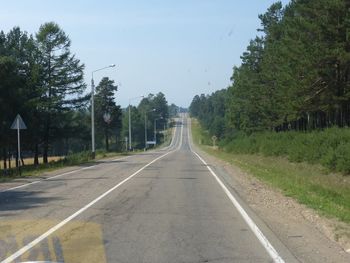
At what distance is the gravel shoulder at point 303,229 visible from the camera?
9223mm

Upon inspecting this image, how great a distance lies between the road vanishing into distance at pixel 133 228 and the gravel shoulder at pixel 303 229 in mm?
288

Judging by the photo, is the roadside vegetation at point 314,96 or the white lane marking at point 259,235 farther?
the roadside vegetation at point 314,96

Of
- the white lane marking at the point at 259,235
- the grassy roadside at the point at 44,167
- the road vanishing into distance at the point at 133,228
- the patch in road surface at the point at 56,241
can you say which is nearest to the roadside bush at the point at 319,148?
the road vanishing into distance at the point at 133,228

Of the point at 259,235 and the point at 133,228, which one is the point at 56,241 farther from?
the point at 259,235

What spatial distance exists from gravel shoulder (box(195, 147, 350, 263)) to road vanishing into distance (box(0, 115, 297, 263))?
0.29m

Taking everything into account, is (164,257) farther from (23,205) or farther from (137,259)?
(23,205)

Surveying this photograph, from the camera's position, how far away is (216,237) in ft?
34.8

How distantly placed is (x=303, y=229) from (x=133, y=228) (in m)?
3.41

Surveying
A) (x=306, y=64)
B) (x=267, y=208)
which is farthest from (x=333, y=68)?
(x=267, y=208)

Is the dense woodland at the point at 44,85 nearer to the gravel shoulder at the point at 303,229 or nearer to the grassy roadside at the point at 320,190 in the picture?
the grassy roadside at the point at 320,190

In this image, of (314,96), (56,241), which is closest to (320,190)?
(56,241)

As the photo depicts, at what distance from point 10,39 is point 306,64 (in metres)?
36.8

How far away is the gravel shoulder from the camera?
9223 millimetres

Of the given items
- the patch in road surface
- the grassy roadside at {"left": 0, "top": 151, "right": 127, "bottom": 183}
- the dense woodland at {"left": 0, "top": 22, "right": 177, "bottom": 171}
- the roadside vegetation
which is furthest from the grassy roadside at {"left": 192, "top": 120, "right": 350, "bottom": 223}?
the dense woodland at {"left": 0, "top": 22, "right": 177, "bottom": 171}
